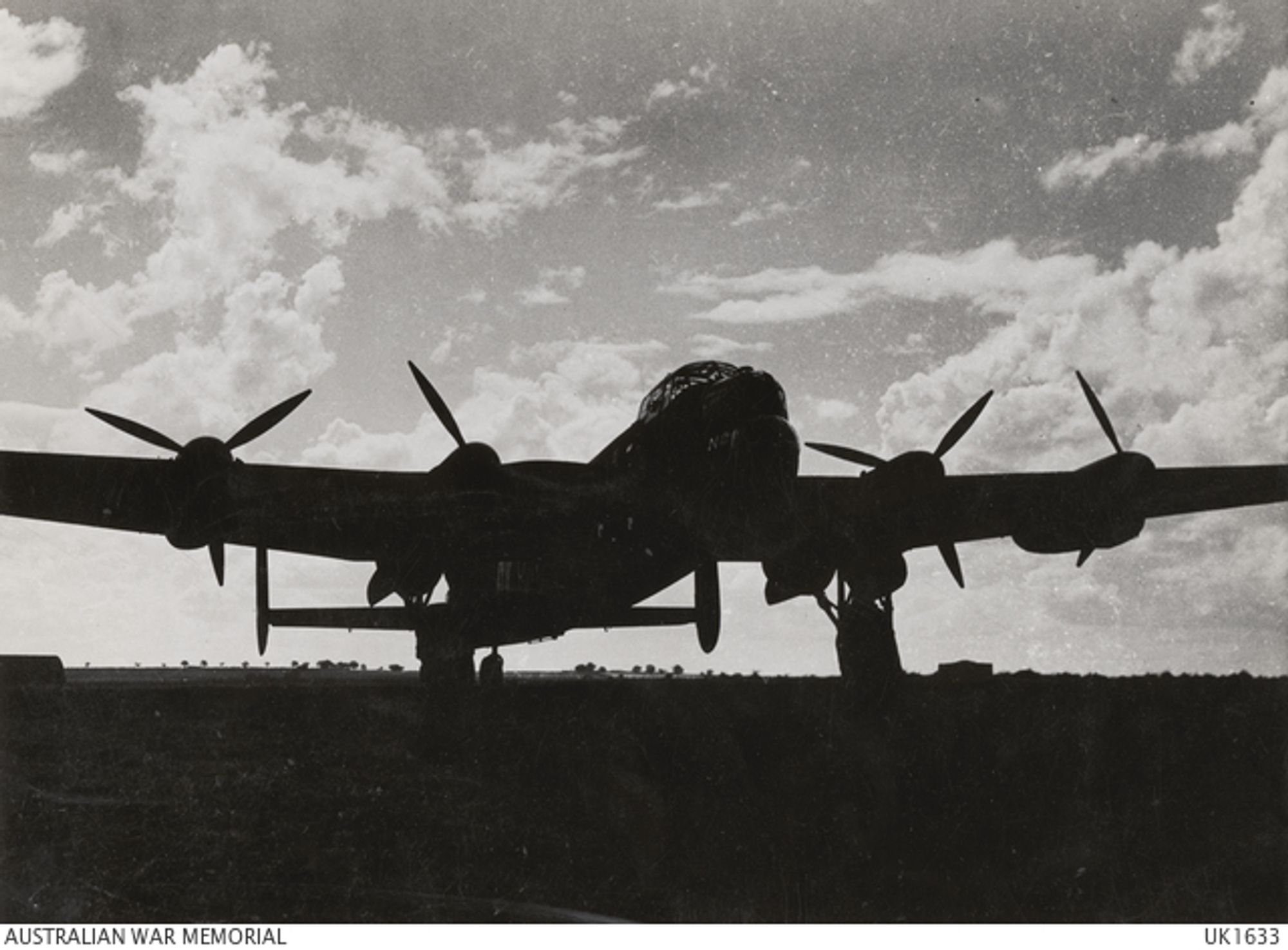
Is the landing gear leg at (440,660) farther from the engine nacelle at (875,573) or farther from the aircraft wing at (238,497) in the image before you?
the engine nacelle at (875,573)

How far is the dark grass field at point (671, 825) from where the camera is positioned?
25.5 feet

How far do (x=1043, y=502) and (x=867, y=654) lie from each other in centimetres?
480

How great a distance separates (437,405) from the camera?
17828mm

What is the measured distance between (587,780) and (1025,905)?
5.92m

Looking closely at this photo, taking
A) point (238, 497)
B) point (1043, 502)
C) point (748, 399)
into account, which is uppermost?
point (748, 399)

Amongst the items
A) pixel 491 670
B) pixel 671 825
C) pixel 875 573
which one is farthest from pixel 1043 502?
pixel 491 670

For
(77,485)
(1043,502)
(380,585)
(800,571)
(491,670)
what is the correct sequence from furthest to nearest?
(491,670)
(380,585)
(800,571)
(1043,502)
(77,485)

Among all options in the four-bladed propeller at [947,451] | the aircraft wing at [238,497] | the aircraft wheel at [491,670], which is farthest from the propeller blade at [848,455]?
the aircraft wheel at [491,670]

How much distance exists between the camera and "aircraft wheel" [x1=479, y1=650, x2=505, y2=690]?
106 feet

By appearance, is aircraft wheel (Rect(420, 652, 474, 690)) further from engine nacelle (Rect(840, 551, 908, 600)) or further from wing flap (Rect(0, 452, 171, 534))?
engine nacelle (Rect(840, 551, 908, 600))

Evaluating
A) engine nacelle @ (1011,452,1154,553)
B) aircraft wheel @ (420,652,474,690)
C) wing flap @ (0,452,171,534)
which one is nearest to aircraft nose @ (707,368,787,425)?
engine nacelle @ (1011,452,1154,553)

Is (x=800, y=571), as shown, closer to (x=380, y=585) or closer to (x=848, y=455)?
(x=848, y=455)

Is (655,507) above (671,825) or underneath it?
above
